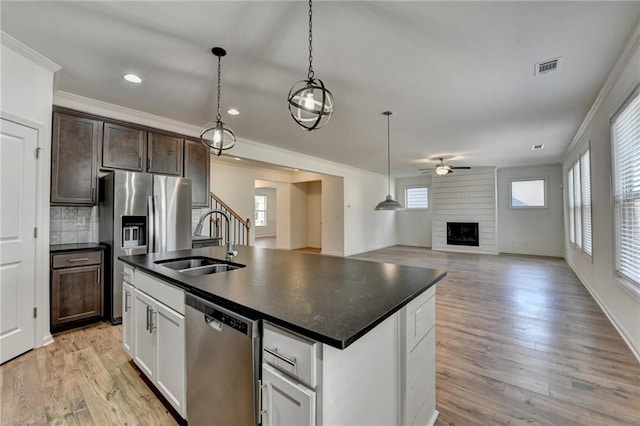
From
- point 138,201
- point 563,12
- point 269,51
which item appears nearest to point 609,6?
point 563,12

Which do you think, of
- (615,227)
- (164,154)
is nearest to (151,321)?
(164,154)

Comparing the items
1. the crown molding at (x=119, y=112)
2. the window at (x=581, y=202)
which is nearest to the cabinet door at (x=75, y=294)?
the crown molding at (x=119, y=112)

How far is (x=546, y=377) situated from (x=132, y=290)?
3.30 meters

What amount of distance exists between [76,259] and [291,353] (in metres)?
3.33

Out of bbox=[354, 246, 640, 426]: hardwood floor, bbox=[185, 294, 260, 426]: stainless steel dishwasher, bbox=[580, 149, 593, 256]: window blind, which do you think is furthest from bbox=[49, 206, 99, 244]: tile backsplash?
bbox=[580, 149, 593, 256]: window blind

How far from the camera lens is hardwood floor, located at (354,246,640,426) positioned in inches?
71.1

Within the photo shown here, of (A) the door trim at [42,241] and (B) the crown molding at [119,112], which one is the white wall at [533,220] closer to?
(B) the crown molding at [119,112]

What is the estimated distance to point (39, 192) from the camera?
265 centimetres

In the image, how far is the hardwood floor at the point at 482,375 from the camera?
178cm

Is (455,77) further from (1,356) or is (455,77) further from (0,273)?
(1,356)

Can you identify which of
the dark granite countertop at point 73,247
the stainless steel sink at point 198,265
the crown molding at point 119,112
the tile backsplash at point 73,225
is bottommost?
the stainless steel sink at point 198,265

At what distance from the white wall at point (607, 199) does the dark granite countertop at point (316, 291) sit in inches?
96.0

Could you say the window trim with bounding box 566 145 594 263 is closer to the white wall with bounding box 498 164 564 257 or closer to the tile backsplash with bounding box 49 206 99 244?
the white wall with bounding box 498 164 564 257

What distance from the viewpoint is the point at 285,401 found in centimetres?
102
